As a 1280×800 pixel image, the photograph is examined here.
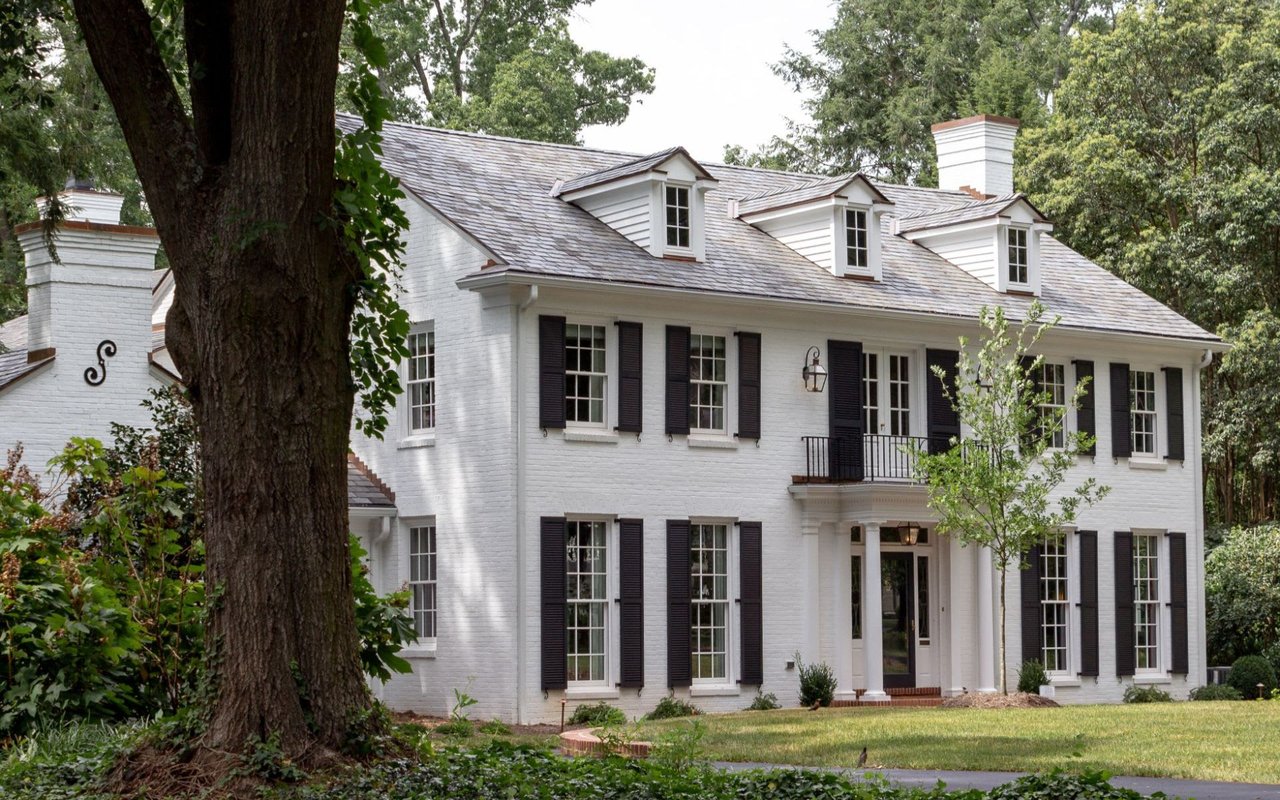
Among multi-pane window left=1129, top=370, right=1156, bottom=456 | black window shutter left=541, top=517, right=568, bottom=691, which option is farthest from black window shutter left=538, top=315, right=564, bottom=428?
multi-pane window left=1129, top=370, right=1156, bottom=456

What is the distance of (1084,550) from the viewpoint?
2880 centimetres

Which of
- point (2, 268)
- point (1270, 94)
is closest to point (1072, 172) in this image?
point (1270, 94)

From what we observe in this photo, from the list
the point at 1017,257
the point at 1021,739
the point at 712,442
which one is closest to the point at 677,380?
the point at 712,442

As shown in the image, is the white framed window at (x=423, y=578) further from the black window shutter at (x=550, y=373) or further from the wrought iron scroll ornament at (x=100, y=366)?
the wrought iron scroll ornament at (x=100, y=366)

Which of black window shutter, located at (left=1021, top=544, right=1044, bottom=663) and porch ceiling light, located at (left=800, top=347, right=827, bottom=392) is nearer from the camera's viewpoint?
porch ceiling light, located at (left=800, top=347, right=827, bottom=392)

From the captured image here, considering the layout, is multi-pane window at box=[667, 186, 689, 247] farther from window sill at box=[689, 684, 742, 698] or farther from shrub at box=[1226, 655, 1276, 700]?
shrub at box=[1226, 655, 1276, 700]

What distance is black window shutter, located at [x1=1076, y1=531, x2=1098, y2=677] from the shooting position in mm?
28641

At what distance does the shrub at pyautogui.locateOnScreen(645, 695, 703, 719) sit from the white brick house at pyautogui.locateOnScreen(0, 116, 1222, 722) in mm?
350

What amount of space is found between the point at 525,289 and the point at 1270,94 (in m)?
20.2

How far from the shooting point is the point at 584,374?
965 inches

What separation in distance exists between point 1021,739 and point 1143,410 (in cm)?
1346

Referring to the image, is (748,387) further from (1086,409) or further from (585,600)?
(1086,409)

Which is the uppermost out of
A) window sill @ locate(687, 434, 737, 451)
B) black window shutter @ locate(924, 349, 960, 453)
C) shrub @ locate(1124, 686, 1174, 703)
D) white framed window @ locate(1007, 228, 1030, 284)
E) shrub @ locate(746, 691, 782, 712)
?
white framed window @ locate(1007, 228, 1030, 284)

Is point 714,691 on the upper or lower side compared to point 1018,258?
lower
